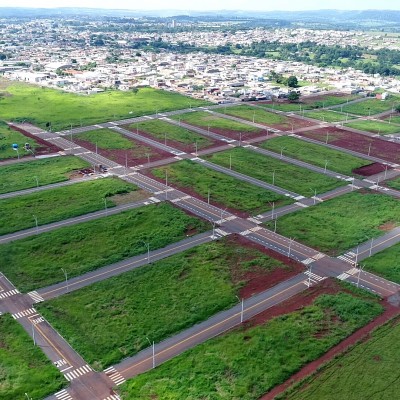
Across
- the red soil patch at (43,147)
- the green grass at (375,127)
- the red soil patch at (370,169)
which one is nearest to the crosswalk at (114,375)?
the red soil patch at (370,169)

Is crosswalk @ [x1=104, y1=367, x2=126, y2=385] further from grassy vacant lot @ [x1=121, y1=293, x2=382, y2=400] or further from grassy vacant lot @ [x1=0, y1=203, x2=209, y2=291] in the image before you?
grassy vacant lot @ [x1=0, y1=203, x2=209, y2=291]

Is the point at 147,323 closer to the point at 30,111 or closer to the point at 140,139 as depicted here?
the point at 140,139

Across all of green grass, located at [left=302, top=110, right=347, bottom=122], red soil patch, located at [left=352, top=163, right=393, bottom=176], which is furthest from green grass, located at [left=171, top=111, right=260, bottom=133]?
red soil patch, located at [left=352, top=163, right=393, bottom=176]

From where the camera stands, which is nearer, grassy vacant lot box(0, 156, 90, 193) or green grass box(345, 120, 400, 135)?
grassy vacant lot box(0, 156, 90, 193)

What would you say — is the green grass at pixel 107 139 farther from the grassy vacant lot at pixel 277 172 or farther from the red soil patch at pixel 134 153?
the grassy vacant lot at pixel 277 172

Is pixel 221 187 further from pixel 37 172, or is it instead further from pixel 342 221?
pixel 37 172

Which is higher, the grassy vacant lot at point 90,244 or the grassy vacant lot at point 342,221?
the grassy vacant lot at point 90,244

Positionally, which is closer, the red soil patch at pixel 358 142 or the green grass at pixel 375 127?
the red soil patch at pixel 358 142
